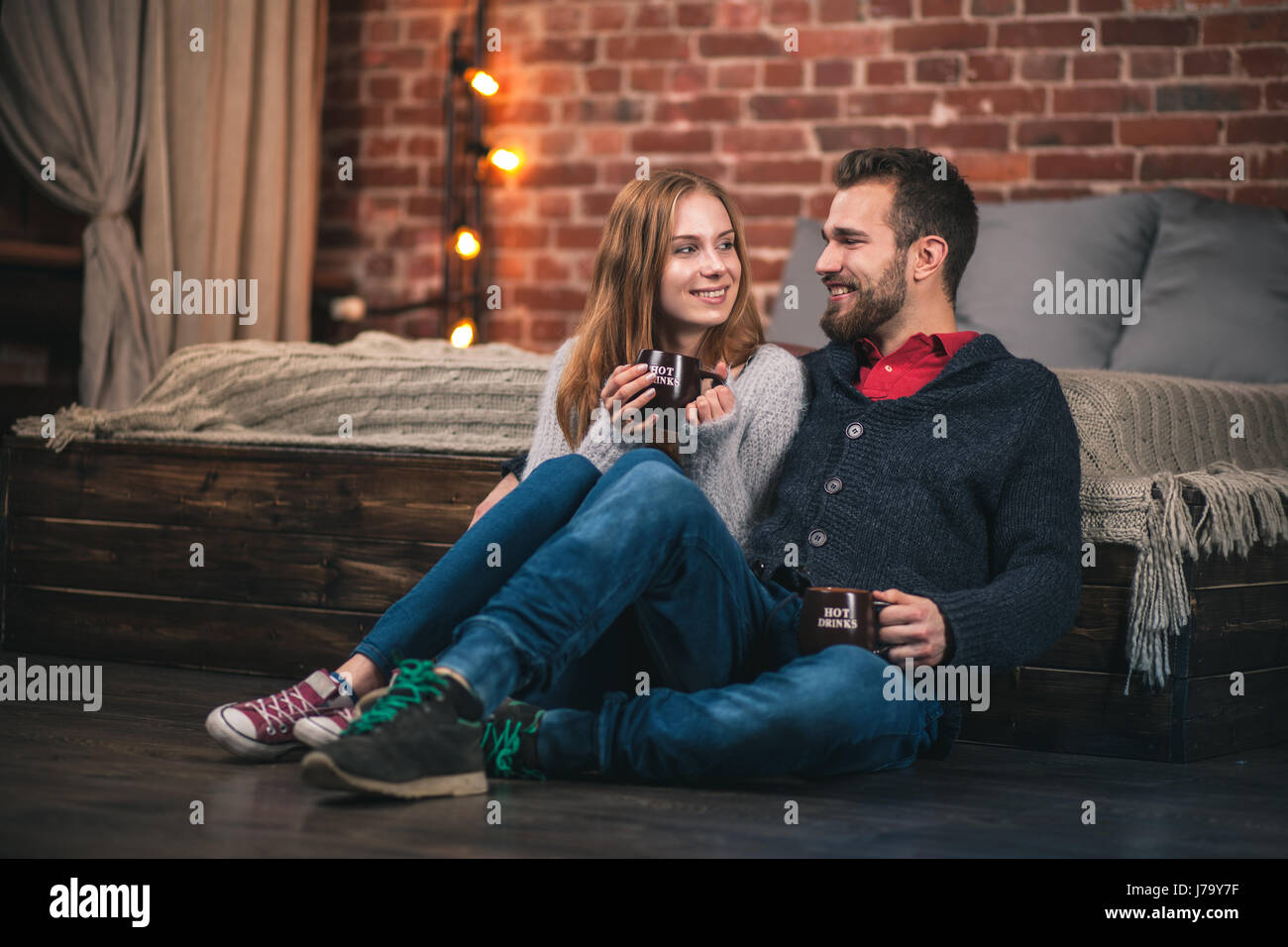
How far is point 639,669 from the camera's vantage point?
1.77 m

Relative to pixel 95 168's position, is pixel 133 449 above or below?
below

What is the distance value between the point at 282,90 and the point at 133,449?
176 centimetres

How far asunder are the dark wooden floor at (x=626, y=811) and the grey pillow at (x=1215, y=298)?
43.8 inches

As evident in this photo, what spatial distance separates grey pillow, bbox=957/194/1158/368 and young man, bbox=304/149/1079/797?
3.27 feet

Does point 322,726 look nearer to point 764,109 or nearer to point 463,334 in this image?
point 463,334

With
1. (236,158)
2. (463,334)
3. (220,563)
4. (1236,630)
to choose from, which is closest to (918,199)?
(1236,630)

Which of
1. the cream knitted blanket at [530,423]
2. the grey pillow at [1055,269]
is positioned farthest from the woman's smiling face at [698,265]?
the grey pillow at [1055,269]

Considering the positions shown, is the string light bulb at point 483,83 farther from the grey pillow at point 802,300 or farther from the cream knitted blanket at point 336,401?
the cream knitted blanket at point 336,401

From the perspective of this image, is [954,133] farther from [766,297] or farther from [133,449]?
[133,449]

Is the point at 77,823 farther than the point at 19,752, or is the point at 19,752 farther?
the point at 19,752

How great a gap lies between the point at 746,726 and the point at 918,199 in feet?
2.81

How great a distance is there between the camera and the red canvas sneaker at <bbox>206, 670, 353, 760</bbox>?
1.72m

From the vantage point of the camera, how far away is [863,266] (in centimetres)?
204
